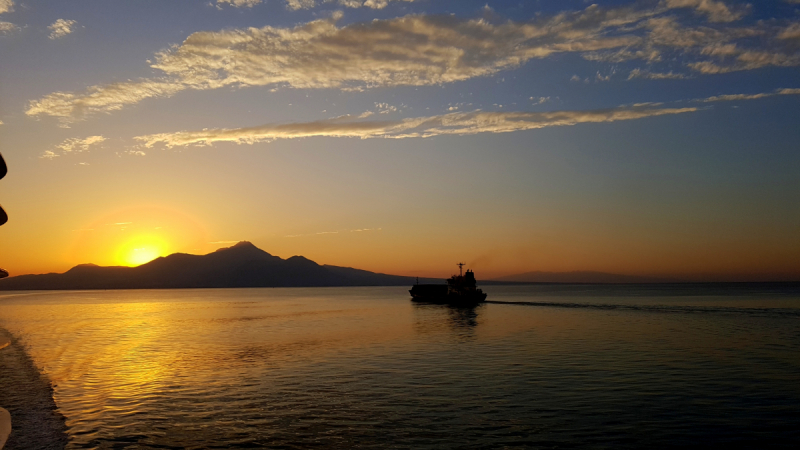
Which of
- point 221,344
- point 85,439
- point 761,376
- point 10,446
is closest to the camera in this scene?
point 10,446

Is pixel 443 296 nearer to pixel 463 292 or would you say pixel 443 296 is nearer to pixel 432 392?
pixel 463 292

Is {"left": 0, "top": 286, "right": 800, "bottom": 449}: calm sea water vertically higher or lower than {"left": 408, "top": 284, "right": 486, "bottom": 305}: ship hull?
lower

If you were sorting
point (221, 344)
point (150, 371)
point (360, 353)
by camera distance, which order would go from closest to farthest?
point (150, 371), point (360, 353), point (221, 344)

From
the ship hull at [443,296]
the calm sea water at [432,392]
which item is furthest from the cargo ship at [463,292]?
the calm sea water at [432,392]

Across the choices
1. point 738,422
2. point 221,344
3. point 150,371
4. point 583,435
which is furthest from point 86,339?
point 738,422

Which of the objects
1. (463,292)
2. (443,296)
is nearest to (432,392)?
(463,292)

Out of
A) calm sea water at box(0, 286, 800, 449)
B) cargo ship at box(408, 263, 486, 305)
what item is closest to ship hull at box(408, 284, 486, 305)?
cargo ship at box(408, 263, 486, 305)

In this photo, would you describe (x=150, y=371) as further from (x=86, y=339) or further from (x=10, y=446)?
(x=86, y=339)

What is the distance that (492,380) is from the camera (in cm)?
3484

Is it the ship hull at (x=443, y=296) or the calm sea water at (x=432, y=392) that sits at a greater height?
the ship hull at (x=443, y=296)

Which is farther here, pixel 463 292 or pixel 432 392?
pixel 463 292

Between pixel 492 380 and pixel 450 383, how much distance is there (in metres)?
3.08

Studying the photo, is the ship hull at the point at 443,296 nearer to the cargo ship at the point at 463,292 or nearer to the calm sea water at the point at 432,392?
the cargo ship at the point at 463,292

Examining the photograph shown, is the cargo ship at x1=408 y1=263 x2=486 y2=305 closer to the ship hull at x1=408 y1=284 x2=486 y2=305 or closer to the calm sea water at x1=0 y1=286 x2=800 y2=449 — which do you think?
the ship hull at x1=408 y1=284 x2=486 y2=305
